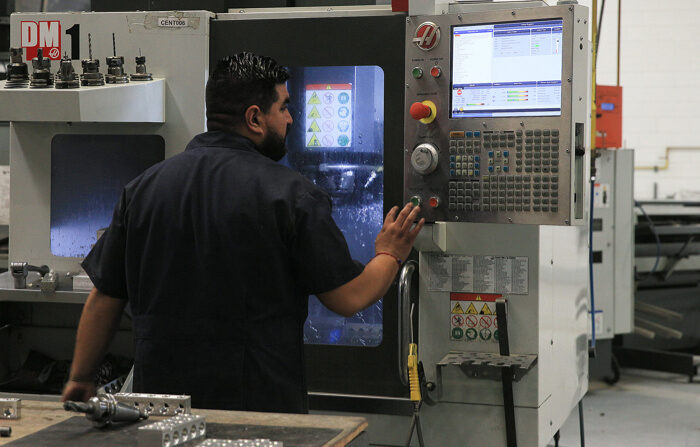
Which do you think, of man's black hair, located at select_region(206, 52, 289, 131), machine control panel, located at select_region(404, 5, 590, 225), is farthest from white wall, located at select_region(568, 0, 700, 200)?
man's black hair, located at select_region(206, 52, 289, 131)

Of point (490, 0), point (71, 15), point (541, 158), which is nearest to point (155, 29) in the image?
point (71, 15)

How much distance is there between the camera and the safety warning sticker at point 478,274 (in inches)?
89.0

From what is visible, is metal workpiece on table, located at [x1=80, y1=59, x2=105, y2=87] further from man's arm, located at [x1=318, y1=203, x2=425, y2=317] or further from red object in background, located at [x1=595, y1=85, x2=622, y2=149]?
red object in background, located at [x1=595, y1=85, x2=622, y2=149]

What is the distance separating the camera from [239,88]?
171cm

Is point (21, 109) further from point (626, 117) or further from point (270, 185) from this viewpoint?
point (626, 117)

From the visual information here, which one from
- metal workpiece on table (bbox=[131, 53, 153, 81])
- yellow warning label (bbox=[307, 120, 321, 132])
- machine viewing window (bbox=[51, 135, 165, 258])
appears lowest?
machine viewing window (bbox=[51, 135, 165, 258])

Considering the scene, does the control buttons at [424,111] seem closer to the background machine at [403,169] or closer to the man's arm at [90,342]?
the background machine at [403,169]

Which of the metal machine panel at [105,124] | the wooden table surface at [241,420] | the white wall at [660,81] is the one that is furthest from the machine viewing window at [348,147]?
the white wall at [660,81]

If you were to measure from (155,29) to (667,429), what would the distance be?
3.01 m

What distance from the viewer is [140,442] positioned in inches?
46.3

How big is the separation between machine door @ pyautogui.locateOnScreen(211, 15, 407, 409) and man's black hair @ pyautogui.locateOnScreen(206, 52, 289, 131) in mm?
595

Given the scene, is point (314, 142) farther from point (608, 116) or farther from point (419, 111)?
point (608, 116)

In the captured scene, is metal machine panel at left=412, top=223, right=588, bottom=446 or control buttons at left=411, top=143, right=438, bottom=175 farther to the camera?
metal machine panel at left=412, top=223, right=588, bottom=446

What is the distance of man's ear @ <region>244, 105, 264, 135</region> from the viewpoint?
1.73m
